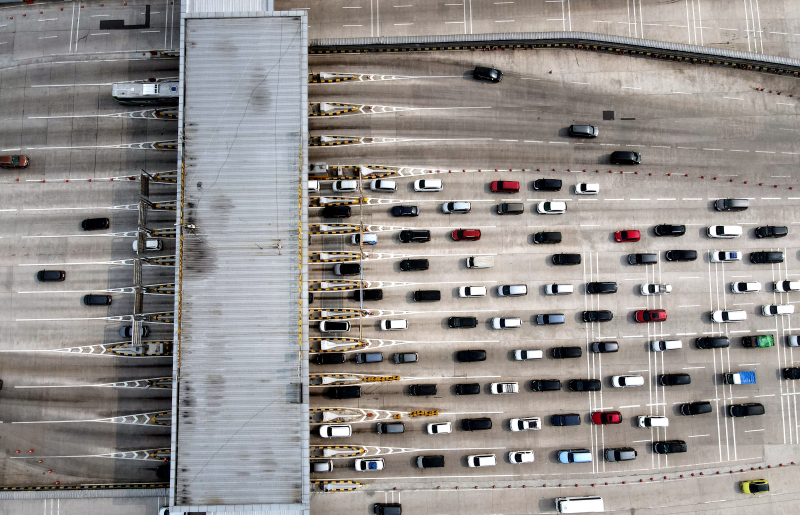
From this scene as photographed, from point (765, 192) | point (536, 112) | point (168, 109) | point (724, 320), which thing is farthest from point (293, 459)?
point (765, 192)

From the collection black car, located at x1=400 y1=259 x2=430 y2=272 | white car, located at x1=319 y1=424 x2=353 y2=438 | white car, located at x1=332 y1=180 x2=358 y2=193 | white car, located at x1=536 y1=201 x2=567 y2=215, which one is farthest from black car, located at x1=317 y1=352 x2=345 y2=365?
white car, located at x1=536 y1=201 x2=567 y2=215

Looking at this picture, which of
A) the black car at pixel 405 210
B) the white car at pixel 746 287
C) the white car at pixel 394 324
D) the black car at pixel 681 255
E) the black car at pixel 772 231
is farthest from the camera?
the black car at pixel 772 231

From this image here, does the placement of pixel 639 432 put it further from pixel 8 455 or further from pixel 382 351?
pixel 8 455

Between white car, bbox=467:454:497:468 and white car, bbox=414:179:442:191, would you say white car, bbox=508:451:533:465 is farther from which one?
white car, bbox=414:179:442:191

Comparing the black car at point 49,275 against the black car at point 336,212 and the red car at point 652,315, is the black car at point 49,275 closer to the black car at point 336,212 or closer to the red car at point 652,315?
the black car at point 336,212

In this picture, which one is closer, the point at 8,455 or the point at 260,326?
the point at 260,326

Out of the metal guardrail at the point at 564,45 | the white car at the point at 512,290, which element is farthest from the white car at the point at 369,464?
the metal guardrail at the point at 564,45
